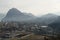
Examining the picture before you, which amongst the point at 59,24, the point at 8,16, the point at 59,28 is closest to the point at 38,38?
the point at 59,28

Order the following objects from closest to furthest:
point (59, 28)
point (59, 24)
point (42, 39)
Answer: point (42, 39) < point (59, 28) < point (59, 24)

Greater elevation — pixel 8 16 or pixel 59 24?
pixel 8 16

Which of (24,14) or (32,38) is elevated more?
(24,14)

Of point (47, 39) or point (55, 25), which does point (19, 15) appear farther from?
point (47, 39)

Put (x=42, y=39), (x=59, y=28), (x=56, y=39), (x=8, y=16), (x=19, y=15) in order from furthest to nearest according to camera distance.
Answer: (x=8, y=16) < (x=19, y=15) < (x=59, y=28) < (x=56, y=39) < (x=42, y=39)

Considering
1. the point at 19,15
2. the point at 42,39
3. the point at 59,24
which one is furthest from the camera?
the point at 19,15

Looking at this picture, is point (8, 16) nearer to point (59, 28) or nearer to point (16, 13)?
point (16, 13)

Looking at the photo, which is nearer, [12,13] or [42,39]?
[42,39]

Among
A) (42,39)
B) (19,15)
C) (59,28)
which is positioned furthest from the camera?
(19,15)

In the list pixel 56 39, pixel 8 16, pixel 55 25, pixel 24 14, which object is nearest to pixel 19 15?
pixel 24 14
